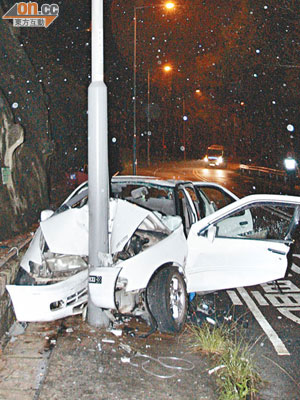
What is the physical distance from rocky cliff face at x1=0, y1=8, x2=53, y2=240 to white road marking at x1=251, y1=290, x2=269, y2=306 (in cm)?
400

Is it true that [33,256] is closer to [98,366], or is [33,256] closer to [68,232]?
[68,232]

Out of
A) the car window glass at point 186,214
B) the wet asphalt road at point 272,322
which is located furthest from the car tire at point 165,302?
the car window glass at point 186,214

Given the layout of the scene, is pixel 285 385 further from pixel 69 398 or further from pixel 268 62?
pixel 268 62

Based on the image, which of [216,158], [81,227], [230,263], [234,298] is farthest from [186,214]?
[216,158]

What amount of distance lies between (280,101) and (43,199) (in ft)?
90.8

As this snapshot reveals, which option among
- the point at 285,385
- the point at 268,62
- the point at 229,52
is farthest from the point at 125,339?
the point at 229,52

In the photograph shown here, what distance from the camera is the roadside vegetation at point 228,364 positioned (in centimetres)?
407

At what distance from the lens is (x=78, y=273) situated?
539 cm

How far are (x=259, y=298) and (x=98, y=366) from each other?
3.08 m

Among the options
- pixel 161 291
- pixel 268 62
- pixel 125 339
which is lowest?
pixel 125 339

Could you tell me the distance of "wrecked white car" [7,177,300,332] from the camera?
5.02 meters

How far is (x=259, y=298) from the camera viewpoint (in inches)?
270

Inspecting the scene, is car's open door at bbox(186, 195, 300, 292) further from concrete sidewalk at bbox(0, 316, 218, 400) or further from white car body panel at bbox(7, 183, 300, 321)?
concrete sidewalk at bbox(0, 316, 218, 400)

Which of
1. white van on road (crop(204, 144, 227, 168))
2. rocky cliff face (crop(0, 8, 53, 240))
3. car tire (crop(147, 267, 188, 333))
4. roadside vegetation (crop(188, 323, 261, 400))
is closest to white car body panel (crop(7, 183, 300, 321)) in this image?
car tire (crop(147, 267, 188, 333))
